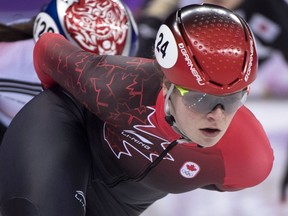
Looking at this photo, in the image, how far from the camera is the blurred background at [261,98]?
2402mm

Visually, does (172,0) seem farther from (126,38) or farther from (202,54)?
(202,54)

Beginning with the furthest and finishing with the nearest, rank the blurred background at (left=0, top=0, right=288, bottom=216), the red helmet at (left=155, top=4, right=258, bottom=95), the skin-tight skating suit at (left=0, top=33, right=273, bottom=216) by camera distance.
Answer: the blurred background at (left=0, top=0, right=288, bottom=216)
the skin-tight skating suit at (left=0, top=33, right=273, bottom=216)
the red helmet at (left=155, top=4, right=258, bottom=95)

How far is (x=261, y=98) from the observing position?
2451mm

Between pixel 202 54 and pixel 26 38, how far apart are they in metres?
1.09

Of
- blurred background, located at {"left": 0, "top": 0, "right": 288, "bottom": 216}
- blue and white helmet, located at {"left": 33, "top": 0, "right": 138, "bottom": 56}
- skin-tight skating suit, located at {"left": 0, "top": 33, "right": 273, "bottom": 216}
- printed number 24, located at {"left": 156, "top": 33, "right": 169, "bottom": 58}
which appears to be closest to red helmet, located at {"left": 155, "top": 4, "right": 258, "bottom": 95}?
printed number 24, located at {"left": 156, "top": 33, "right": 169, "bottom": 58}

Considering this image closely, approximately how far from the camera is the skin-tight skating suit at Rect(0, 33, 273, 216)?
5.06ft

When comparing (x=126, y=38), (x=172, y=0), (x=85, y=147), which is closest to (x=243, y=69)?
(x=85, y=147)

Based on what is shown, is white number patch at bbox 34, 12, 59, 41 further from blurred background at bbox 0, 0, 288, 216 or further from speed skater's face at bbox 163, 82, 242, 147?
speed skater's face at bbox 163, 82, 242, 147

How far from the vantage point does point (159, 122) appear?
5.03 feet

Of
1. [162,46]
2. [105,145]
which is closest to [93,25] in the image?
[105,145]

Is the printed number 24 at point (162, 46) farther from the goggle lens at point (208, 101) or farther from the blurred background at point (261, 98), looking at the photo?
the blurred background at point (261, 98)

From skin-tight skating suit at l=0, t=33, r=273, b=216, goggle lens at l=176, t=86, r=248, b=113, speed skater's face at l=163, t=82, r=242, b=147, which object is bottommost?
skin-tight skating suit at l=0, t=33, r=273, b=216

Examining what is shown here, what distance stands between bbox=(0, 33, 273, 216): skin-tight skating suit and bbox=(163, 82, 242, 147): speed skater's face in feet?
0.31

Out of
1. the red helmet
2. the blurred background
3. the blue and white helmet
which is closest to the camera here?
the red helmet
